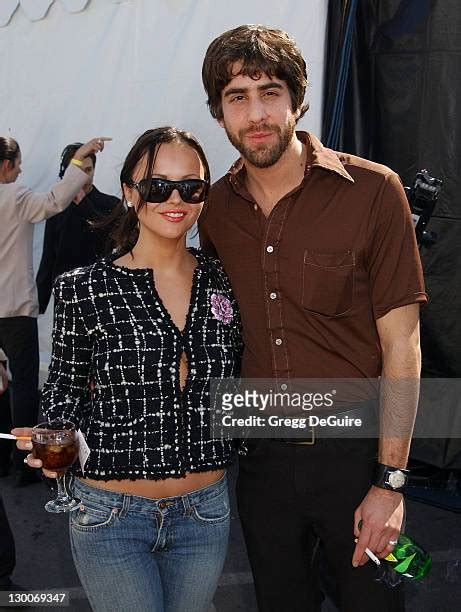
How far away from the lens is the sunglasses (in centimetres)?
197

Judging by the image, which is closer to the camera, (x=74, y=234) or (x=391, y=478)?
(x=391, y=478)

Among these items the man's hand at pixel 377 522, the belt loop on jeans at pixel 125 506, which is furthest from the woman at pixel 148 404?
the man's hand at pixel 377 522

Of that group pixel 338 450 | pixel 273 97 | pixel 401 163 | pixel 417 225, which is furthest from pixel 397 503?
pixel 401 163

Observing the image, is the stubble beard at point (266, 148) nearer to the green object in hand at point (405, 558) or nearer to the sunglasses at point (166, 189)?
the sunglasses at point (166, 189)

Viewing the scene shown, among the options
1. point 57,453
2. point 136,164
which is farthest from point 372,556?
point 136,164

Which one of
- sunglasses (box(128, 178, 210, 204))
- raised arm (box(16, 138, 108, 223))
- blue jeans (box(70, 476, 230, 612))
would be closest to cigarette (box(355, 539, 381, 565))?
blue jeans (box(70, 476, 230, 612))

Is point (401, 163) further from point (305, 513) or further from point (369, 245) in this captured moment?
point (305, 513)

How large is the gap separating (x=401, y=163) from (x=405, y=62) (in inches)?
20.4

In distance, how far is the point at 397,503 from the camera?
6.42ft

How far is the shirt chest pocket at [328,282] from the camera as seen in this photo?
6.51 ft

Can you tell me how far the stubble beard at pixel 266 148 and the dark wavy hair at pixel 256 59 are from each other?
12 centimetres

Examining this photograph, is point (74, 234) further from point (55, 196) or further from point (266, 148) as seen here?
point (266, 148)

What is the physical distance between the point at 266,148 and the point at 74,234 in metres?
3.06

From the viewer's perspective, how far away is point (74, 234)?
4863 mm
